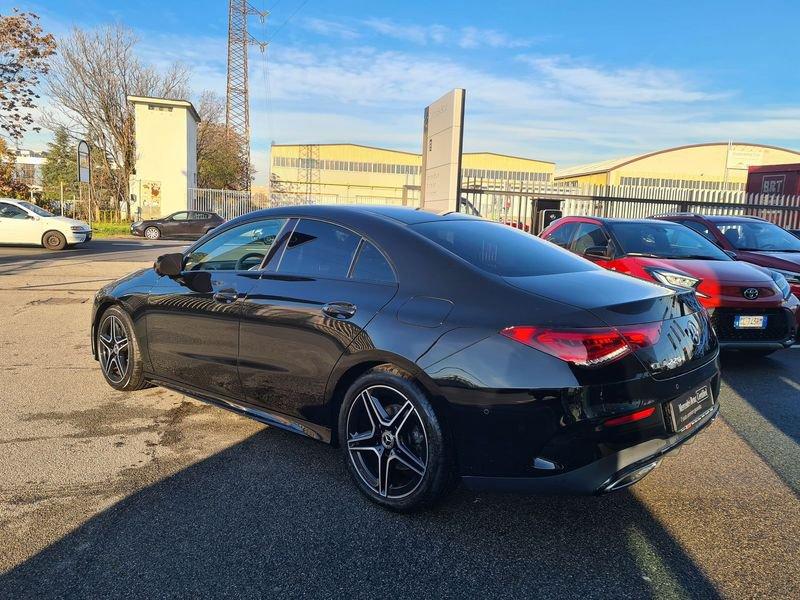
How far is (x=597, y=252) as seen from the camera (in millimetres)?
6828

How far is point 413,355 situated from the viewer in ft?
9.27

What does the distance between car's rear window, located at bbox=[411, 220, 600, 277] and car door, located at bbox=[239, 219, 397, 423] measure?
41 cm

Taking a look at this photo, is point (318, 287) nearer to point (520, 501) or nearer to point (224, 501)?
point (224, 501)

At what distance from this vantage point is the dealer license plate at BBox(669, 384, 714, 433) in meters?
2.80

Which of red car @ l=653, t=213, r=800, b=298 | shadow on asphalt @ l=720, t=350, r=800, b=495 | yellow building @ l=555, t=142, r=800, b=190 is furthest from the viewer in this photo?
yellow building @ l=555, t=142, r=800, b=190

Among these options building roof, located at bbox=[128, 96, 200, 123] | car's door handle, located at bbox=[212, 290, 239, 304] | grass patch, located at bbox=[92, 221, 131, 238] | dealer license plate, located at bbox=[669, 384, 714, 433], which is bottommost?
grass patch, located at bbox=[92, 221, 131, 238]

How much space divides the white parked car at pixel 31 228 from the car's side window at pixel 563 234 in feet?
49.5

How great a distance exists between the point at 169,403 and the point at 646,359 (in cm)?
359

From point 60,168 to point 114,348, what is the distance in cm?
4793

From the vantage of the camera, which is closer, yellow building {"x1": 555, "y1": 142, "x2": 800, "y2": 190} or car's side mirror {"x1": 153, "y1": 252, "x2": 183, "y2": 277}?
car's side mirror {"x1": 153, "y1": 252, "x2": 183, "y2": 277}

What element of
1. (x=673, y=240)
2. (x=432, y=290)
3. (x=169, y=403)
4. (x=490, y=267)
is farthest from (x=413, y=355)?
(x=673, y=240)

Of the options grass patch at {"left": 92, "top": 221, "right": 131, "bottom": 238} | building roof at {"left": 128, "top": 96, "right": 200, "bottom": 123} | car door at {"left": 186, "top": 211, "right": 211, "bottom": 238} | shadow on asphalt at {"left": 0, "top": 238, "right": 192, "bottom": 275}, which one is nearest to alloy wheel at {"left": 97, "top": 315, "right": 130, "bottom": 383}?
shadow on asphalt at {"left": 0, "top": 238, "right": 192, "bottom": 275}

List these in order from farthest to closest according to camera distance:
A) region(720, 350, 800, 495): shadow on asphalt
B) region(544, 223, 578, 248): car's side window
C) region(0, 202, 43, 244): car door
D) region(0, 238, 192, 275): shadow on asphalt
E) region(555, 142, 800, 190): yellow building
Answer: region(555, 142, 800, 190): yellow building → region(0, 202, 43, 244): car door → region(0, 238, 192, 275): shadow on asphalt → region(544, 223, 578, 248): car's side window → region(720, 350, 800, 495): shadow on asphalt

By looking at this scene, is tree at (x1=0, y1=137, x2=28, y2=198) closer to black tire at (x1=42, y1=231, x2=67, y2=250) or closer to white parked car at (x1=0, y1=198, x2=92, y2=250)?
white parked car at (x1=0, y1=198, x2=92, y2=250)
